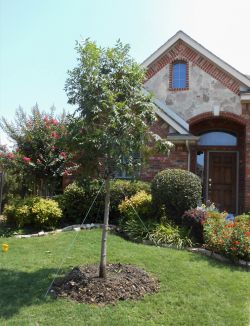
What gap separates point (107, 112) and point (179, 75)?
31.5ft

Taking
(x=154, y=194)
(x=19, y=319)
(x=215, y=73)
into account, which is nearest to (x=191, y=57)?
(x=215, y=73)

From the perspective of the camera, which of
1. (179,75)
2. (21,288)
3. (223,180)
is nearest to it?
(21,288)

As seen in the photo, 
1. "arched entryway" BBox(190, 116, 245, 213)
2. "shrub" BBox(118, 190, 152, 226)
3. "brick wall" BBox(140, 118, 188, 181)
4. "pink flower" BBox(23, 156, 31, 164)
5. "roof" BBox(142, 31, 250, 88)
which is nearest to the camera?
"shrub" BBox(118, 190, 152, 226)

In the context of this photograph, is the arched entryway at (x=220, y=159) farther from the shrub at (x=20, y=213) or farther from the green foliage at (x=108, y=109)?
the green foliage at (x=108, y=109)

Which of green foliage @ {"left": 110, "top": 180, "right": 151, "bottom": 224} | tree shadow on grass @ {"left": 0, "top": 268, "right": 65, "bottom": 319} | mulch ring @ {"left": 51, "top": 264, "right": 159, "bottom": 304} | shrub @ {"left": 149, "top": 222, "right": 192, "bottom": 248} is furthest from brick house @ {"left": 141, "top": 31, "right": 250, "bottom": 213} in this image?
tree shadow on grass @ {"left": 0, "top": 268, "right": 65, "bottom": 319}

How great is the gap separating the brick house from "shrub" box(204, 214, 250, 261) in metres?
5.19

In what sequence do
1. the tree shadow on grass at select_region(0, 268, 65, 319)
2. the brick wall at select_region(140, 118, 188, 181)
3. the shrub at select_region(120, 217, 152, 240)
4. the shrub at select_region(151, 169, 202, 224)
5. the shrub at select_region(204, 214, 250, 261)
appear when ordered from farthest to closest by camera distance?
the brick wall at select_region(140, 118, 188, 181), the shrub at select_region(151, 169, 202, 224), the shrub at select_region(120, 217, 152, 240), the shrub at select_region(204, 214, 250, 261), the tree shadow on grass at select_region(0, 268, 65, 319)

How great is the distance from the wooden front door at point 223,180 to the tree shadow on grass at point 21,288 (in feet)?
32.3

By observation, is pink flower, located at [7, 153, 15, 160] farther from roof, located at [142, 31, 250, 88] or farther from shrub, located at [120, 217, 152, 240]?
roof, located at [142, 31, 250, 88]

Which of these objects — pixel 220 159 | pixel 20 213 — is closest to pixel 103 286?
pixel 20 213

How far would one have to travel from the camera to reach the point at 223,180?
52.0 feet

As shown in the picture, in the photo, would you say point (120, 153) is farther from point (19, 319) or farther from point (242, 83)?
point (242, 83)

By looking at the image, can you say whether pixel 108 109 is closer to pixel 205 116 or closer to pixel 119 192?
pixel 119 192

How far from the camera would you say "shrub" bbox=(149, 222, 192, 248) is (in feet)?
30.5
